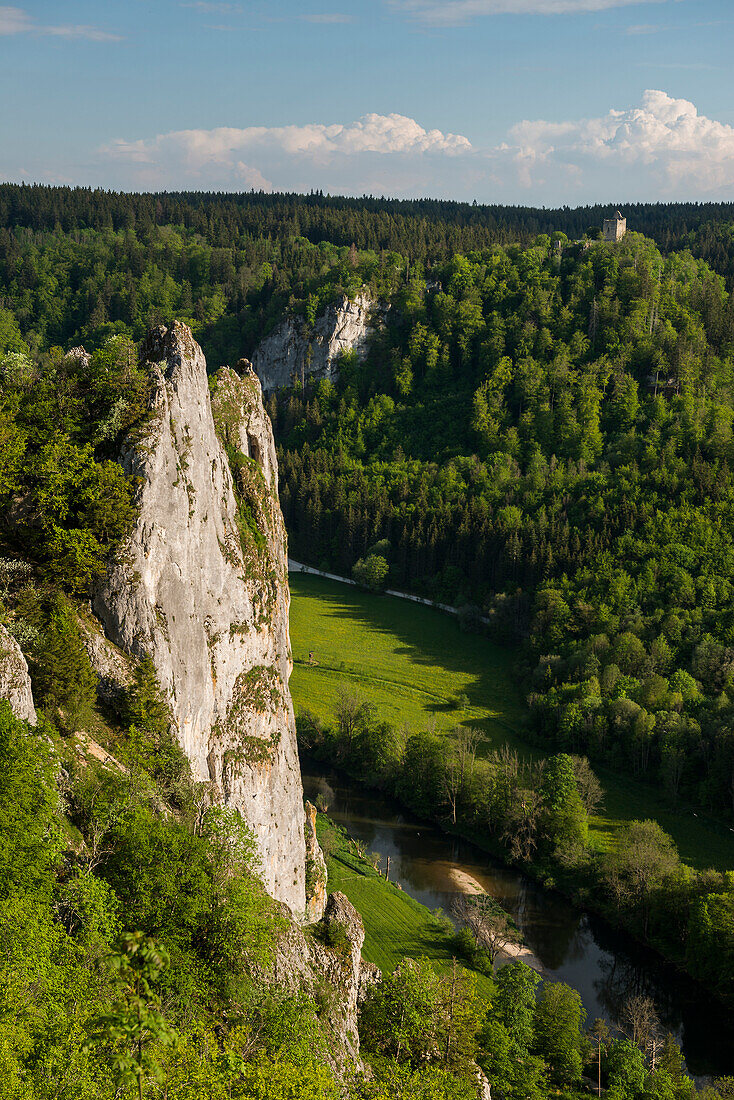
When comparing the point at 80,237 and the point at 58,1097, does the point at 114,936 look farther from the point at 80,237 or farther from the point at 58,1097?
the point at 80,237

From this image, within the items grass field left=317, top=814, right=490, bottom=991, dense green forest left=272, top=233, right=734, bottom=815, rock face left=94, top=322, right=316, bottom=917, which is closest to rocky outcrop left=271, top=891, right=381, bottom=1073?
rock face left=94, top=322, right=316, bottom=917

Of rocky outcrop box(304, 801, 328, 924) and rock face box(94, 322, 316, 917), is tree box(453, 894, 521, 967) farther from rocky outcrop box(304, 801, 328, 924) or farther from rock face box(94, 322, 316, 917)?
rock face box(94, 322, 316, 917)

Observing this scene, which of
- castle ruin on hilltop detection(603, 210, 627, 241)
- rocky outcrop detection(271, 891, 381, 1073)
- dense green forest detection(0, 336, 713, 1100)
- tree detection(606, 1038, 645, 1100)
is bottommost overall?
tree detection(606, 1038, 645, 1100)

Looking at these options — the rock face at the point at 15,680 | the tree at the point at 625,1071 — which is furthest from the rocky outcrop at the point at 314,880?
the rock face at the point at 15,680

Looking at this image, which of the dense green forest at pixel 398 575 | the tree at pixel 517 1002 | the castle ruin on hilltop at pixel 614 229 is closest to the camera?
the dense green forest at pixel 398 575

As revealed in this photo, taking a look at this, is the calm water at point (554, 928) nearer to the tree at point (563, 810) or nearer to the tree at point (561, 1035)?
the tree at point (563, 810)

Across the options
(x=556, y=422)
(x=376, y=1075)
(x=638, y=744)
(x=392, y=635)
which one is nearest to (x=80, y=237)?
(x=556, y=422)
